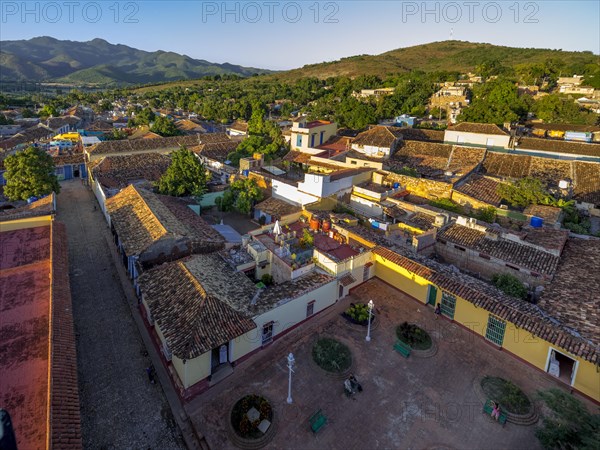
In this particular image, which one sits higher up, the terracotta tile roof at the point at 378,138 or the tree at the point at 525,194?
the terracotta tile roof at the point at 378,138

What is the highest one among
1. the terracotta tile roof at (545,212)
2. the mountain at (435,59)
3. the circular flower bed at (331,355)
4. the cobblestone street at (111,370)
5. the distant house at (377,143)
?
the mountain at (435,59)

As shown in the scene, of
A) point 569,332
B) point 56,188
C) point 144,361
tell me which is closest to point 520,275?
point 569,332

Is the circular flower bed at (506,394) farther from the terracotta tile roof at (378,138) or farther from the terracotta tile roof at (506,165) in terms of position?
the terracotta tile roof at (378,138)

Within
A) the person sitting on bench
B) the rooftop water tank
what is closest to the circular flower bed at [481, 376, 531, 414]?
the person sitting on bench

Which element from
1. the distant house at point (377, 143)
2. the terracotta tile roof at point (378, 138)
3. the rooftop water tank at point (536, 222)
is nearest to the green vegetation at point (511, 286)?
the rooftop water tank at point (536, 222)

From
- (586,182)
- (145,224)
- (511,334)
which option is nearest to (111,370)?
(145,224)

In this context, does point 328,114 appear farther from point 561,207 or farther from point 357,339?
point 357,339
